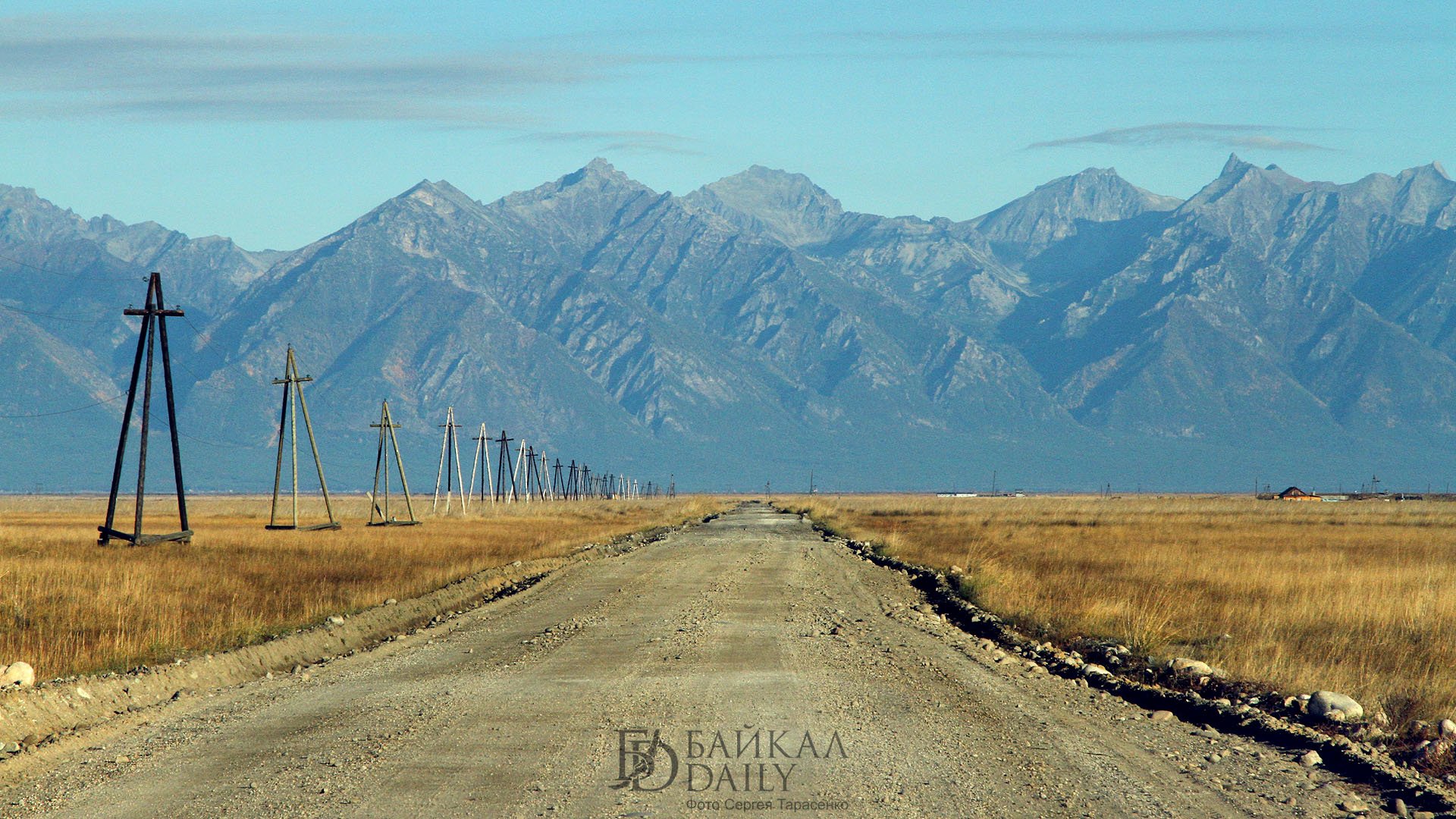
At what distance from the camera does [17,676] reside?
1611 centimetres

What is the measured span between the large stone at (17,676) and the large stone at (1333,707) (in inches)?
535

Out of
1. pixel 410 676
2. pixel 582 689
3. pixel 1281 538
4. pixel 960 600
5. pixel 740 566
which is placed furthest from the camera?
pixel 1281 538

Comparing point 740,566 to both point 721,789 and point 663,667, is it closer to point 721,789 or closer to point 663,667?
point 663,667

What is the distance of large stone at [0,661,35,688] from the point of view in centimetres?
1584

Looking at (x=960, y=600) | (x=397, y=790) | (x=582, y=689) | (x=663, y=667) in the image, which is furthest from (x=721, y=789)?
(x=960, y=600)

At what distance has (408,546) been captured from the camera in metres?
46.8

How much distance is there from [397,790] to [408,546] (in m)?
36.7

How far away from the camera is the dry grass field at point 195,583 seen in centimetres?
1988

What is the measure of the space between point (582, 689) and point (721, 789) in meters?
5.05

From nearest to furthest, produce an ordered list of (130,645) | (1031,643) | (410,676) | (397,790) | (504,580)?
(397,790) → (410,676) → (130,645) → (1031,643) → (504,580)

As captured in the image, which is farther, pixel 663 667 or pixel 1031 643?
pixel 1031 643

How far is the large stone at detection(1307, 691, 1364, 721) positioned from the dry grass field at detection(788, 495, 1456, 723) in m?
0.54

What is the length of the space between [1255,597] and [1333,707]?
14070 mm

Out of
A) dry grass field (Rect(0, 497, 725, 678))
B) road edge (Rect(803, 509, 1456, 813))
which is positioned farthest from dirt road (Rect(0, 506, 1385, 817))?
dry grass field (Rect(0, 497, 725, 678))
